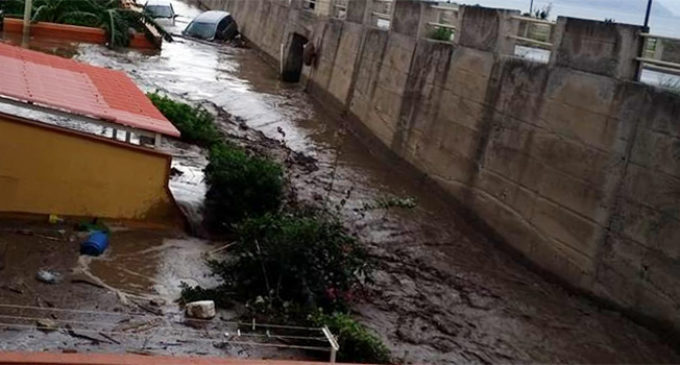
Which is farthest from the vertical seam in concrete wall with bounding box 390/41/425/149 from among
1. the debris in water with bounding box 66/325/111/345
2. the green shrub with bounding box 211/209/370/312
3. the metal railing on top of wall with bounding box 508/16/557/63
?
the debris in water with bounding box 66/325/111/345

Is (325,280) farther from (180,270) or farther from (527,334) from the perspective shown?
(527,334)

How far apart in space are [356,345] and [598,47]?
19.0 feet

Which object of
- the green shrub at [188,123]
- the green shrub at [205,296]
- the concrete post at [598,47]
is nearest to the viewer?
the green shrub at [205,296]

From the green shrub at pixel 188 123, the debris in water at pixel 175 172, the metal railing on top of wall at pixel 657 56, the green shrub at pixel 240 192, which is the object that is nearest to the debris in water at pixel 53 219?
the green shrub at pixel 240 192

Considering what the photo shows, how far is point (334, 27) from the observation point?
24062 millimetres

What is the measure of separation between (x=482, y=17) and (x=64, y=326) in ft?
31.2

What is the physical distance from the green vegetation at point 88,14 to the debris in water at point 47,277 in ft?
68.1

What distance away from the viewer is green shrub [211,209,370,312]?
856 cm

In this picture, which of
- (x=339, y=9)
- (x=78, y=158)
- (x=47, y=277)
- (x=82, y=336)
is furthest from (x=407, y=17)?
(x=82, y=336)

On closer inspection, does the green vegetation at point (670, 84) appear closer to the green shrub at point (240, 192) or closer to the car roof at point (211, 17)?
the green shrub at point (240, 192)

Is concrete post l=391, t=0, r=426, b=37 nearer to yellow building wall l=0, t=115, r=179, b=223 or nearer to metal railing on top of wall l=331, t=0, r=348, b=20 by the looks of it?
metal railing on top of wall l=331, t=0, r=348, b=20

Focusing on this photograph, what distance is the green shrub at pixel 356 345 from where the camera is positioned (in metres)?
7.50

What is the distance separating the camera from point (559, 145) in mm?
11398

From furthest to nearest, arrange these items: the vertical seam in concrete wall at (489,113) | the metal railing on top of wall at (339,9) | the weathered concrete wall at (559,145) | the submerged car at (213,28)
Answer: the submerged car at (213,28) → the metal railing on top of wall at (339,9) → the vertical seam in concrete wall at (489,113) → the weathered concrete wall at (559,145)
